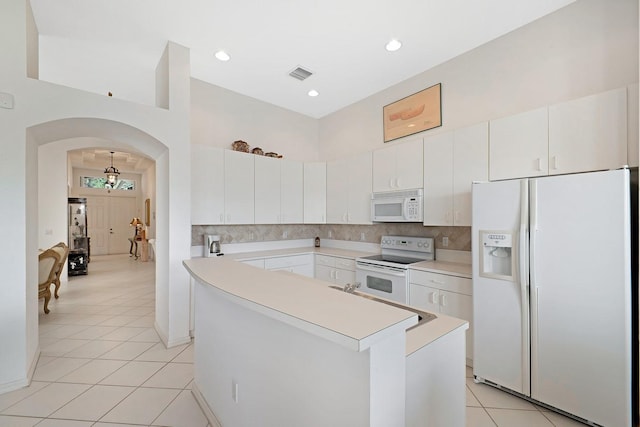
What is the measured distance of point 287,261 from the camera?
3965mm

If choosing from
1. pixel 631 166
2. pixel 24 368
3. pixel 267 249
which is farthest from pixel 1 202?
pixel 631 166

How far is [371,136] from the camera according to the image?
4215 mm

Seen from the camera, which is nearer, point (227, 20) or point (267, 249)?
point (227, 20)

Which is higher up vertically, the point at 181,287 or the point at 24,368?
the point at 181,287

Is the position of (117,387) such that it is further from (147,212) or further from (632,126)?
(147,212)

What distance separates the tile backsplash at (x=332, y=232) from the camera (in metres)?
3.24

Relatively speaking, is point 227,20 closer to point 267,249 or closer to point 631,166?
point 267,249

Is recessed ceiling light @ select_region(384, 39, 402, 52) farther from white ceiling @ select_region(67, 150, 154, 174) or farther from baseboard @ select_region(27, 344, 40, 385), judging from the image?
white ceiling @ select_region(67, 150, 154, 174)

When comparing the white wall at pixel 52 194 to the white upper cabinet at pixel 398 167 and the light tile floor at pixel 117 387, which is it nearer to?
the light tile floor at pixel 117 387

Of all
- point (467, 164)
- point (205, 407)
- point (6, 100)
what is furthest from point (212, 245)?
point (467, 164)

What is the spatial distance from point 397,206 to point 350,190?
36.1 inches

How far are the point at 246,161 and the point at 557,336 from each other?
12.1ft

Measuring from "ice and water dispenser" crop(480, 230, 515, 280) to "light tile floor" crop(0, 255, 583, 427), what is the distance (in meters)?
0.98

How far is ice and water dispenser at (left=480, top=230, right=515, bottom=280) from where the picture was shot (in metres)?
2.18
